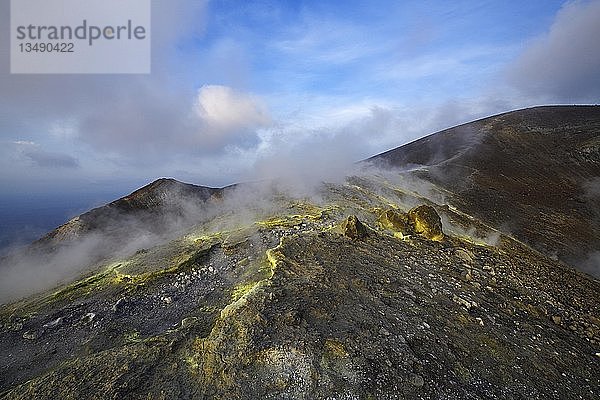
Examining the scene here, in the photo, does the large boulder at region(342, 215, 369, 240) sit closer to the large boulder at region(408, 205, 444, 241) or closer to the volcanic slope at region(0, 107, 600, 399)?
the volcanic slope at region(0, 107, 600, 399)

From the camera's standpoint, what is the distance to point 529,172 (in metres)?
38.2

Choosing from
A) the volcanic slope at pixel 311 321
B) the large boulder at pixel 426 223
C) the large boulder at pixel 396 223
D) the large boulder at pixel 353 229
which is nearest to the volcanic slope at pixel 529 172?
the large boulder at pixel 426 223

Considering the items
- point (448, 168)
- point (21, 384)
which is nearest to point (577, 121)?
point (448, 168)

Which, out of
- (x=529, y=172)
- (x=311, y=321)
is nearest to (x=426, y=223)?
(x=311, y=321)

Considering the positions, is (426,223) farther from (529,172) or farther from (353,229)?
(529,172)

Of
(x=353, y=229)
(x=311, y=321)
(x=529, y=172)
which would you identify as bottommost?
(x=311, y=321)

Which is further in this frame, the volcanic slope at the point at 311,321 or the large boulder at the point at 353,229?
the large boulder at the point at 353,229

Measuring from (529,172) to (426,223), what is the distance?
31052 millimetres

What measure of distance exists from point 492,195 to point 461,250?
2106 centimetres

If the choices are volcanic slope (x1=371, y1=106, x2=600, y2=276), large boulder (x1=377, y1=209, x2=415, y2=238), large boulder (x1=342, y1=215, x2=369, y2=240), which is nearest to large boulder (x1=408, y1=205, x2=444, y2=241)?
large boulder (x1=377, y1=209, x2=415, y2=238)

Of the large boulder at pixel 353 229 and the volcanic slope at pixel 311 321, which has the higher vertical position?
the large boulder at pixel 353 229

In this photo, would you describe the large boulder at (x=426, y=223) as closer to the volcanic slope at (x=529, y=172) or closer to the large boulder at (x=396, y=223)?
the large boulder at (x=396, y=223)

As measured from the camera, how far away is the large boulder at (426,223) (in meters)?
13.9

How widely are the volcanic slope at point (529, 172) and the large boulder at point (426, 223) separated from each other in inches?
493
